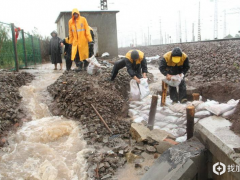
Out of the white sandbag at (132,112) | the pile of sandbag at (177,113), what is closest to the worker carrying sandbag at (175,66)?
the pile of sandbag at (177,113)

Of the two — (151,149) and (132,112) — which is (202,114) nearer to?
(151,149)

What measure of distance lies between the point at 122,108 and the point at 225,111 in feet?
7.56

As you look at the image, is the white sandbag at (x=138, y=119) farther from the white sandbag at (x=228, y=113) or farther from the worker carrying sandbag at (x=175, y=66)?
the white sandbag at (x=228, y=113)

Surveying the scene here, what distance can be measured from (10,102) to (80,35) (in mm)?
2669

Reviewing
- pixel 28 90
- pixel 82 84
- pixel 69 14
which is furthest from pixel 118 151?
pixel 69 14

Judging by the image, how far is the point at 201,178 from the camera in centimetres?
274

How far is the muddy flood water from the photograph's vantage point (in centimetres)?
297

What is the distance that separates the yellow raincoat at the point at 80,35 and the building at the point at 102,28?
6055mm

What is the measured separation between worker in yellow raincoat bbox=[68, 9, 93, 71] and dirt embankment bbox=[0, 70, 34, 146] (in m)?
1.65

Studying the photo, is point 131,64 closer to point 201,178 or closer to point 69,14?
point 201,178

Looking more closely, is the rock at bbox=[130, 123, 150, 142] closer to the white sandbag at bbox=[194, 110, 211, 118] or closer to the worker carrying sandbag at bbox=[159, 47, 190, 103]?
the white sandbag at bbox=[194, 110, 211, 118]

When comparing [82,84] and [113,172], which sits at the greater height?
[82,84]

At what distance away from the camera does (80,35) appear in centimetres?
629

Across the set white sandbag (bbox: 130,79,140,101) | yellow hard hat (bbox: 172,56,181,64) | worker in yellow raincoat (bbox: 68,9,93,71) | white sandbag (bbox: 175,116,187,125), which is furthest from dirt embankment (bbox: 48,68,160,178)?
yellow hard hat (bbox: 172,56,181,64)
